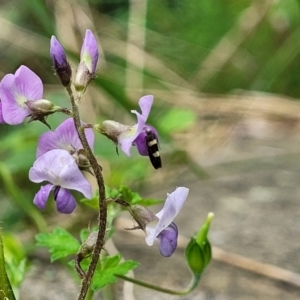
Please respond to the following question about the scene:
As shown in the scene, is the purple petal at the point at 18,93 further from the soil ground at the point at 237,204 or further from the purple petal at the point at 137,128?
the soil ground at the point at 237,204

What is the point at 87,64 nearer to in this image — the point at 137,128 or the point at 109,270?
the point at 137,128

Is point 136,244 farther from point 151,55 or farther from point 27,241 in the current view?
point 151,55

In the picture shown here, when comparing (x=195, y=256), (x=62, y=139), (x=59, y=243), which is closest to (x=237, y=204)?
(x=195, y=256)

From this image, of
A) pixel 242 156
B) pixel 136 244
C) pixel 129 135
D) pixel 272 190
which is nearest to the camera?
pixel 129 135

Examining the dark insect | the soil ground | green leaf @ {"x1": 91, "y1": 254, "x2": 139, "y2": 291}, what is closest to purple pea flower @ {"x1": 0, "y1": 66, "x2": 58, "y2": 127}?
the dark insect

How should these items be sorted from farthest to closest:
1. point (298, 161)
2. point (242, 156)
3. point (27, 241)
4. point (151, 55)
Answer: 1. point (151, 55)
2. point (242, 156)
3. point (298, 161)
4. point (27, 241)

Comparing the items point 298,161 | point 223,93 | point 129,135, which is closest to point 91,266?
point 129,135

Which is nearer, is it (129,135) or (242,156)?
(129,135)
